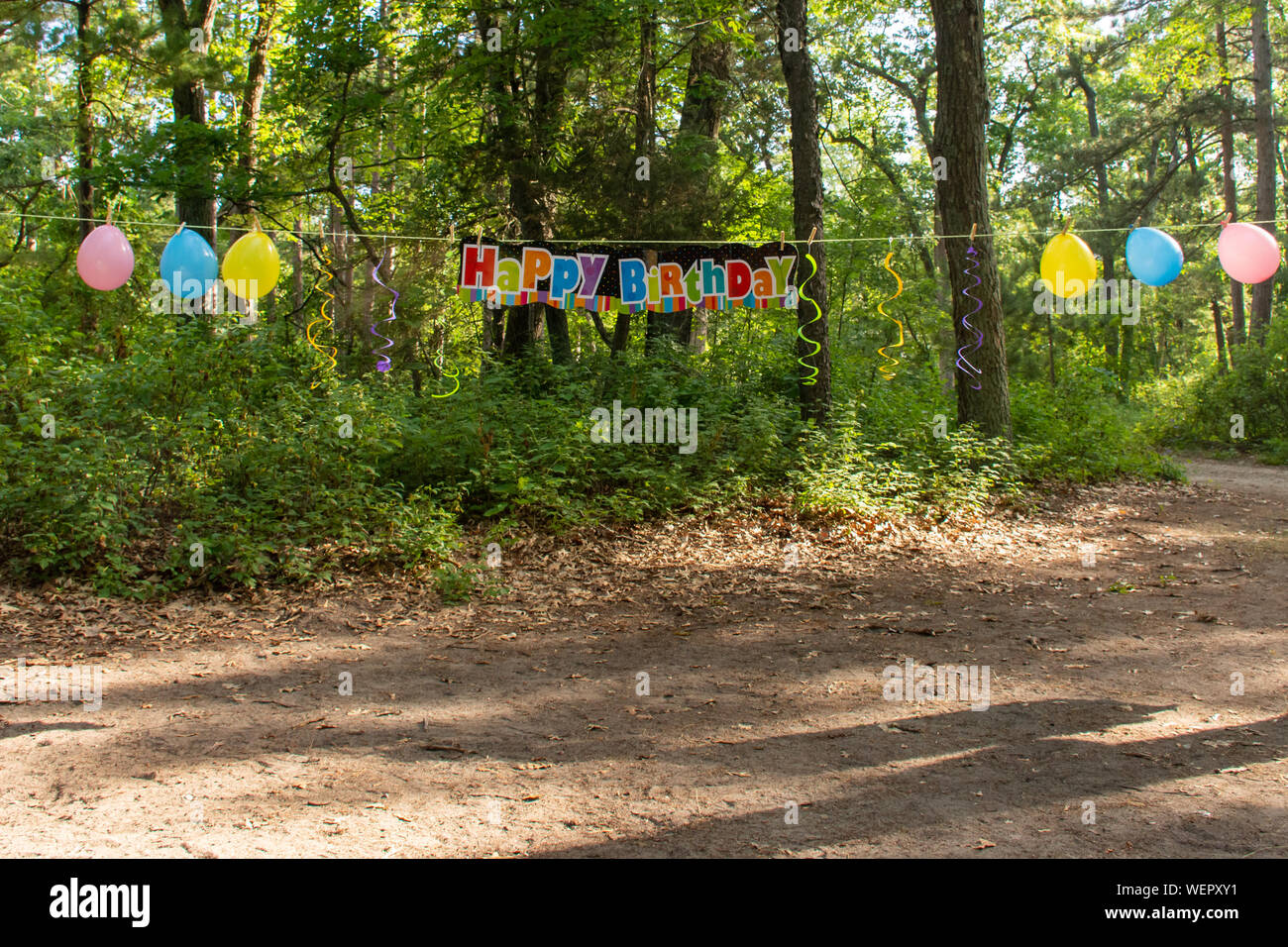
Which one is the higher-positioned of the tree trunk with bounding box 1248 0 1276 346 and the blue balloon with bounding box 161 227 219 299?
the tree trunk with bounding box 1248 0 1276 346

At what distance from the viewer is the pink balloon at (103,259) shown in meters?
8.06

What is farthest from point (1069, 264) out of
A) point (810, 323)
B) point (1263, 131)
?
point (1263, 131)

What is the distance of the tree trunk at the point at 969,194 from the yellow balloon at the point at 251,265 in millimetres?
9044

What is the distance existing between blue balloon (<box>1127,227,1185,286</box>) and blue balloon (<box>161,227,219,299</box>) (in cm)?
867

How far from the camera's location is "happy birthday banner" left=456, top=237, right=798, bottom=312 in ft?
37.8

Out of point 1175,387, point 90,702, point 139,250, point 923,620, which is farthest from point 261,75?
point 1175,387

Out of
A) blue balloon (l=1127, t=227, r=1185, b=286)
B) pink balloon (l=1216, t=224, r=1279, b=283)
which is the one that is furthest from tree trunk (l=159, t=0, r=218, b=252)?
pink balloon (l=1216, t=224, r=1279, b=283)

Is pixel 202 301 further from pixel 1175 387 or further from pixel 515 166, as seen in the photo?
pixel 1175 387

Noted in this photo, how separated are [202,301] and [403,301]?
3.09m

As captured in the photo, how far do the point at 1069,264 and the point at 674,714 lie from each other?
6.60 m

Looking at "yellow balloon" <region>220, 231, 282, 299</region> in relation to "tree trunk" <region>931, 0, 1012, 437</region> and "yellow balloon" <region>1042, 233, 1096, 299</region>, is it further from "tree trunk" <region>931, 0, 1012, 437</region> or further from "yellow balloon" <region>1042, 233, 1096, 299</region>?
"tree trunk" <region>931, 0, 1012, 437</region>

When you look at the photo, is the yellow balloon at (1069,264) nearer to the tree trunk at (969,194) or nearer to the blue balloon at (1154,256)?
the blue balloon at (1154,256)

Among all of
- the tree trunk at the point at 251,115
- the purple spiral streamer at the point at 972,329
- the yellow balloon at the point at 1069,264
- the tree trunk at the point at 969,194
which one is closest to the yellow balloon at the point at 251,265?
the tree trunk at the point at 251,115

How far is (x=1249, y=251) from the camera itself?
23.9 feet
